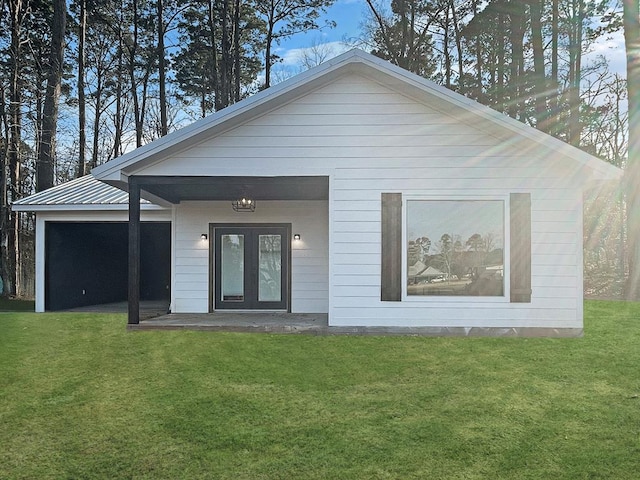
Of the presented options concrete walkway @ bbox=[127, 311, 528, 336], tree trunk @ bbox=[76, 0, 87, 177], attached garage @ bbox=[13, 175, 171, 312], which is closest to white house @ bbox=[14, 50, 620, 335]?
concrete walkway @ bbox=[127, 311, 528, 336]

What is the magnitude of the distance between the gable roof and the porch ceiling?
43cm

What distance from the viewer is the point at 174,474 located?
361 centimetres

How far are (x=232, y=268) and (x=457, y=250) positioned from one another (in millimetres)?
4495

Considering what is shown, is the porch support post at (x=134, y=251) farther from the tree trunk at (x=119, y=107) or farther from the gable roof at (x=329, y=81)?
the tree trunk at (x=119, y=107)

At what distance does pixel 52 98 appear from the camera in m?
16.0

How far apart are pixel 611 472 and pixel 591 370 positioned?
2.64m

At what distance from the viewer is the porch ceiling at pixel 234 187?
775 centimetres

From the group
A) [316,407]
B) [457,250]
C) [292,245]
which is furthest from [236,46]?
[316,407]

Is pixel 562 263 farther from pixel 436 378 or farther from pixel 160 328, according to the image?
pixel 160 328

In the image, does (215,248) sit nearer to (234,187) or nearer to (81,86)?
(234,187)

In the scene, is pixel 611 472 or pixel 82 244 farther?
pixel 82 244

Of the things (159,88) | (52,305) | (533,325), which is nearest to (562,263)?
(533,325)

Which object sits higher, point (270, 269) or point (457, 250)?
point (457, 250)

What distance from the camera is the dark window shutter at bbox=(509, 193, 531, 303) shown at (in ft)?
24.3
